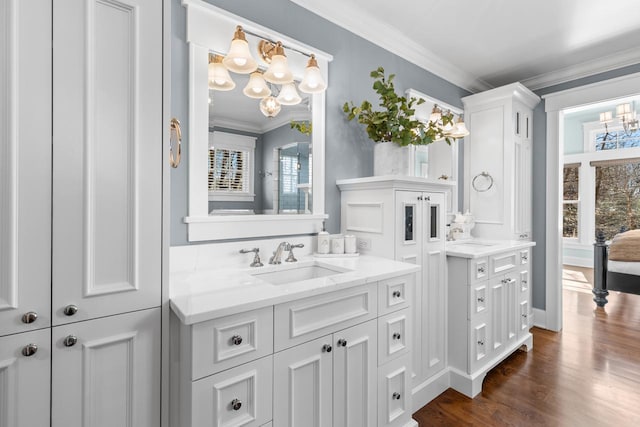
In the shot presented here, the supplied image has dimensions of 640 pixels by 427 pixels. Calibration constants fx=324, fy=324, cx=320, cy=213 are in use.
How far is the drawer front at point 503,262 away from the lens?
2.41 m

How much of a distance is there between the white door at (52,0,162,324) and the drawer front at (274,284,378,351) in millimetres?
450

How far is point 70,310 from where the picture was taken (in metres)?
0.94

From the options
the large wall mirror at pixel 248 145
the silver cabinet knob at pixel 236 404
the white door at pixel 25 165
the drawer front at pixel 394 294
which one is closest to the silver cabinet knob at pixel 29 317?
the white door at pixel 25 165

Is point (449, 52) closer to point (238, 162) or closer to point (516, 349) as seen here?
point (238, 162)

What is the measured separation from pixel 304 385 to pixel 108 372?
2.22ft

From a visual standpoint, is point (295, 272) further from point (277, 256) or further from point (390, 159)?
point (390, 159)

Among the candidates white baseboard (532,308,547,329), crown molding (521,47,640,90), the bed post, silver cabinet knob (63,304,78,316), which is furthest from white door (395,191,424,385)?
the bed post

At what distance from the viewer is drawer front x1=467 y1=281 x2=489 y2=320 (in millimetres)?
2209

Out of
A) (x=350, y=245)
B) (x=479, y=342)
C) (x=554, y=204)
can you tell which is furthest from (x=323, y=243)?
(x=554, y=204)

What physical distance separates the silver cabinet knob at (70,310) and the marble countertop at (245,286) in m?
0.27

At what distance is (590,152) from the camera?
5.81 metres

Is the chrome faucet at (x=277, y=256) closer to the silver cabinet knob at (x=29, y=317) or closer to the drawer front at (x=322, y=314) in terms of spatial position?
the drawer front at (x=322, y=314)

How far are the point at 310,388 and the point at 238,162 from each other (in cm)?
118

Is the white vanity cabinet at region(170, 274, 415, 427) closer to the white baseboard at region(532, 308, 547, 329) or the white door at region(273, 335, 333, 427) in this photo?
the white door at region(273, 335, 333, 427)
